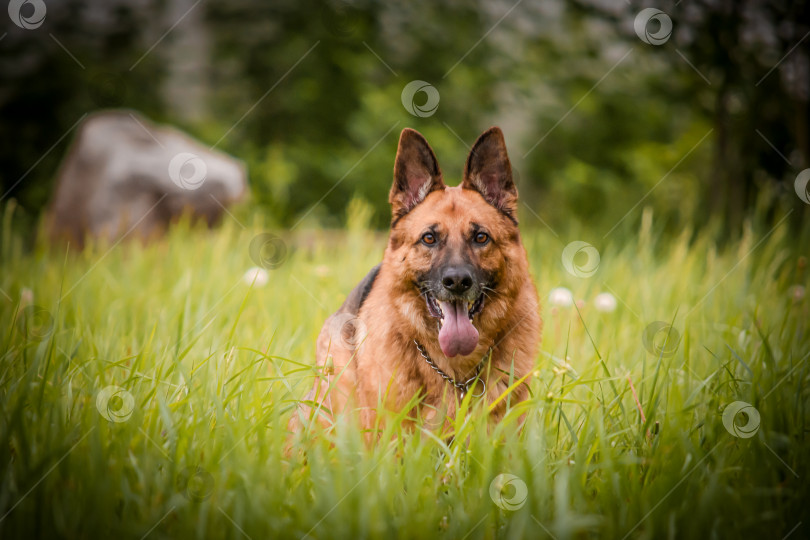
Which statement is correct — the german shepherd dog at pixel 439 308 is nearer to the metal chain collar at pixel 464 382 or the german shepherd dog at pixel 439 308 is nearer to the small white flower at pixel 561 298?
the metal chain collar at pixel 464 382

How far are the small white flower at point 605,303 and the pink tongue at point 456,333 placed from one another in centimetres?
179

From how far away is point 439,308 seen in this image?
2.57m

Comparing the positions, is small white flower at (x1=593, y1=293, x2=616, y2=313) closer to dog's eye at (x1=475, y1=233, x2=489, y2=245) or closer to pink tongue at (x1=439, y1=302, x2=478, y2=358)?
dog's eye at (x1=475, y1=233, x2=489, y2=245)

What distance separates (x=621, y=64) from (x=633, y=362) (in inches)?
203

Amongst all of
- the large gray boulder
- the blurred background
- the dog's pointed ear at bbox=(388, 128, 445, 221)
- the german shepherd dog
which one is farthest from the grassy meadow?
the blurred background

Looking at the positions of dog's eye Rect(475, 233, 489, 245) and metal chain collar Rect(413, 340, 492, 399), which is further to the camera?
dog's eye Rect(475, 233, 489, 245)

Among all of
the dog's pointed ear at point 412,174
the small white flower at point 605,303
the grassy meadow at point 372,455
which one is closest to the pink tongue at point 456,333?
the grassy meadow at point 372,455

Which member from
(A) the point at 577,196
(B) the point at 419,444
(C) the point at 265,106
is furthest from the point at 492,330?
(C) the point at 265,106

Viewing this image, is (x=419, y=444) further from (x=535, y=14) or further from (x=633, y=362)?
(x=535, y=14)

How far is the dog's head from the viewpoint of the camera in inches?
98.3

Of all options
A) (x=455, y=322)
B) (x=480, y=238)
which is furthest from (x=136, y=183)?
(x=455, y=322)

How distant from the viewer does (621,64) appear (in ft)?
22.7

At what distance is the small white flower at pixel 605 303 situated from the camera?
12.8 ft

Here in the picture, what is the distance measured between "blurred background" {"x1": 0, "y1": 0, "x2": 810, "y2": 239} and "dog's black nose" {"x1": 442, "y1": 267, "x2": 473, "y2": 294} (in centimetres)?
458
